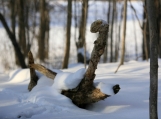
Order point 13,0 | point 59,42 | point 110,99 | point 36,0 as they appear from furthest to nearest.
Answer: point 59,42
point 36,0
point 13,0
point 110,99

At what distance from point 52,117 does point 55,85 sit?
3.04 feet

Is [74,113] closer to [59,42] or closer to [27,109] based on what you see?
[27,109]

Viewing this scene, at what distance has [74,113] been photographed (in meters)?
3.77

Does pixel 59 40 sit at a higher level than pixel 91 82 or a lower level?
lower

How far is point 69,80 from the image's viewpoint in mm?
4234

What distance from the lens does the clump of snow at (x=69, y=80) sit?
4.20 metres

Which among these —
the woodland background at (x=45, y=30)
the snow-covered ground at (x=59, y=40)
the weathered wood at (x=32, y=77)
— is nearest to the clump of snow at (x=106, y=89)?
the weathered wood at (x=32, y=77)

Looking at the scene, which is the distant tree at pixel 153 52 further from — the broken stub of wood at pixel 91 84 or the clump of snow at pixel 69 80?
the clump of snow at pixel 69 80

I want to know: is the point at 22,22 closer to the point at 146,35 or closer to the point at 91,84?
the point at 146,35

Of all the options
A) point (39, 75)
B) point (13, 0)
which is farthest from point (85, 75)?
point (13, 0)

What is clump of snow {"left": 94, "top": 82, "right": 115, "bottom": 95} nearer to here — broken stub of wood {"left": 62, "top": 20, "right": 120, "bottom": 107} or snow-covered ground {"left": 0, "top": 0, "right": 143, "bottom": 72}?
broken stub of wood {"left": 62, "top": 20, "right": 120, "bottom": 107}

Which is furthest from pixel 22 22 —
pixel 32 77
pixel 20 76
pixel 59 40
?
pixel 59 40

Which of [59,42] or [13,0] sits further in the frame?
[59,42]

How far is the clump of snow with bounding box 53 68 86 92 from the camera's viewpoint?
13.8 feet
